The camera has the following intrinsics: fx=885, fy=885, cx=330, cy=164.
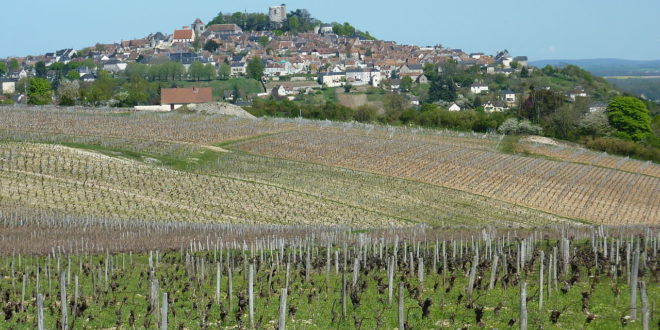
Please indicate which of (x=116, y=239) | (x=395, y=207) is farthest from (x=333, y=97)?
(x=116, y=239)

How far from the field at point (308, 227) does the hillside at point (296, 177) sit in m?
0.22

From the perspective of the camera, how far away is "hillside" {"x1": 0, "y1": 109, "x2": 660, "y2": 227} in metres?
44.5

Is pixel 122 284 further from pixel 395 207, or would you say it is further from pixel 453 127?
pixel 453 127

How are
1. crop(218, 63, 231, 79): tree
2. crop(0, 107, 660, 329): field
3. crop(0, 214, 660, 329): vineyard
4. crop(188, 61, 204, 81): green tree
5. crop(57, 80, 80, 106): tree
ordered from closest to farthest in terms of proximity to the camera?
crop(0, 214, 660, 329): vineyard < crop(0, 107, 660, 329): field < crop(57, 80, 80, 106): tree < crop(188, 61, 204, 81): green tree < crop(218, 63, 231, 79): tree

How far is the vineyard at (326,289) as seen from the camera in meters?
18.0

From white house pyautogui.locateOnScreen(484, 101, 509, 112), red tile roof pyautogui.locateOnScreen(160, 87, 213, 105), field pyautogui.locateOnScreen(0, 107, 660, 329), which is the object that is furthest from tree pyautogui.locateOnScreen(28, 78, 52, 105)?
white house pyautogui.locateOnScreen(484, 101, 509, 112)

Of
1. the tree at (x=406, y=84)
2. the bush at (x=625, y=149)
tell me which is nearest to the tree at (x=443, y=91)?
the tree at (x=406, y=84)

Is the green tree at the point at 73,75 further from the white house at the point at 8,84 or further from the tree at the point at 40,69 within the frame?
the tree at the point at 40,69

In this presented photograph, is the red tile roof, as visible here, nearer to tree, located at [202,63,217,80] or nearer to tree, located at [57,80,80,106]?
tree, located at [57,80,80,106]

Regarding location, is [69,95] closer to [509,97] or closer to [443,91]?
[443,91]

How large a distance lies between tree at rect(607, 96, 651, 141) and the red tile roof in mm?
50956

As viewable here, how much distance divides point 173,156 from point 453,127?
1768 inches

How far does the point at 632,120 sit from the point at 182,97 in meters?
55.4

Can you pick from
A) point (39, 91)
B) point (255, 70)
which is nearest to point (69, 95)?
point (39, 91)
